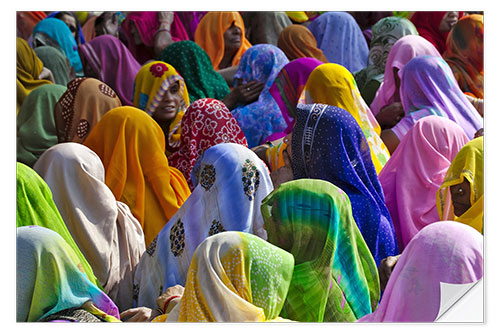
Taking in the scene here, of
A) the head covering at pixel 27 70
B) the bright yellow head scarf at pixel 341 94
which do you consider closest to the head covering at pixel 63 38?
the head covering at pixel 27 70

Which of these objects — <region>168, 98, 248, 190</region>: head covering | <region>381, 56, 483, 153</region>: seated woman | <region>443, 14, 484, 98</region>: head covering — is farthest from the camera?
<region>443, 14, 484, 98</region>: head covering

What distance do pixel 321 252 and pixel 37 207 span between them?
1.20 m

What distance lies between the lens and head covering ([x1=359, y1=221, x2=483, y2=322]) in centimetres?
430

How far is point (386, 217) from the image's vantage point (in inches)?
225

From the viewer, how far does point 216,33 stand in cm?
988

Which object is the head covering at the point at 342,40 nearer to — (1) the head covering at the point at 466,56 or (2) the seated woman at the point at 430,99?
(1) the head covering at the point at 466,56

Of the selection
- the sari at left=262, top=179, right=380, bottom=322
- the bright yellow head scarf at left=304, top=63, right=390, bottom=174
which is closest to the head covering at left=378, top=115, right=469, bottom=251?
the bright yellow head scarf at left=304, top=63, right=390, bottom=174

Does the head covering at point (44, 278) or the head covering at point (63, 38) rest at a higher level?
the head covering at point (63, 38)

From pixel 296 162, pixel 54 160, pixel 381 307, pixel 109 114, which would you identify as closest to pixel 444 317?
pixel 381 307

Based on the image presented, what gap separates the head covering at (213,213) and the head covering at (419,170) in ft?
3.19

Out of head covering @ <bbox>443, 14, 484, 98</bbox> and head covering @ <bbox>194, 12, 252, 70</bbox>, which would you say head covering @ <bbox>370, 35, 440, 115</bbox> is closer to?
head covering @ <bbox>443, 14, 484, 98</bbox>

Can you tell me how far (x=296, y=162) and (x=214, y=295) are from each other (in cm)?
169

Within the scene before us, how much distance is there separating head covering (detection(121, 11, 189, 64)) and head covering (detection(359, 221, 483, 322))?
19.2 ft

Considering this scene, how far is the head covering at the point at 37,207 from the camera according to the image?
17.0 ft
